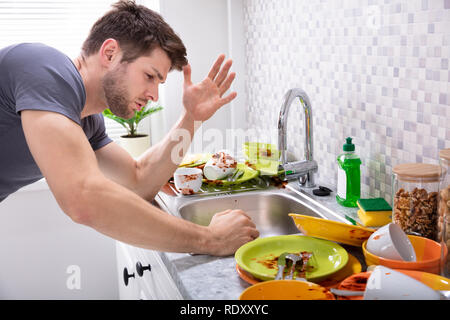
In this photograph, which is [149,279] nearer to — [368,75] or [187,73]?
[187,73]

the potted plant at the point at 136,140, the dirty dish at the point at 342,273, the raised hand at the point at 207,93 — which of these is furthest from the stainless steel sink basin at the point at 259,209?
the potted plant at the point at 136,140

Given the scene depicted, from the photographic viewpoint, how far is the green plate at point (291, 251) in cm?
92

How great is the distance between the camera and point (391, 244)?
90cm

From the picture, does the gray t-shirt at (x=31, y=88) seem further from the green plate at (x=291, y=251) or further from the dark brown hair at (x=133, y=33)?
the green plate at (x=291, y=251)

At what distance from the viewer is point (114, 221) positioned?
1.03 metres

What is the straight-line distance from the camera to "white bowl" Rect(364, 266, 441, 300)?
2.34 feet

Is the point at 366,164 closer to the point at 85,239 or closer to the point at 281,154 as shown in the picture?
the point at 281,154

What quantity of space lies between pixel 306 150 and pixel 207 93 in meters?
0.39

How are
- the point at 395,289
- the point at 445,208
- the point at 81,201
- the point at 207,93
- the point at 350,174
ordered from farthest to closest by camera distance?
the point at 207,93
the point at 350,174
the point at 81,201
the point at 445,208
the point at 395,289

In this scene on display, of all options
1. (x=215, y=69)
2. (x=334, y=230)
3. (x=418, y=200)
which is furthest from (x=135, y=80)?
(x=418, y=200)

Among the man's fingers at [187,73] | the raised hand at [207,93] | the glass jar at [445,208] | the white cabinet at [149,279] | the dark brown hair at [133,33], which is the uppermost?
the dark brown hair at [133,33]

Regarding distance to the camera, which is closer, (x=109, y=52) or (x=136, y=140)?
(x=109, y=52)

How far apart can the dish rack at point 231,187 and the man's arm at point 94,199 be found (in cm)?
49
